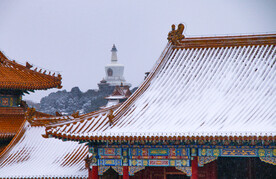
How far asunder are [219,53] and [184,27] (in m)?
1.58

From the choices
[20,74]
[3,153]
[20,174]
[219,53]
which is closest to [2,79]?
[20,74]

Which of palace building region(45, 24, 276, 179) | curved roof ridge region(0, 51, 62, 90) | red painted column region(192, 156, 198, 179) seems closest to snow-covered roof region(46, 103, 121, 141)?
palace building region(45, 24, 276, 179)

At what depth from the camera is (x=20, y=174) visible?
18.8m

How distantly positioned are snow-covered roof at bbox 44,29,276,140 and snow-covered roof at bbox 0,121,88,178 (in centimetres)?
311

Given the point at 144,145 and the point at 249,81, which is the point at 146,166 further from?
the point at 249,81

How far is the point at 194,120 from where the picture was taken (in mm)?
16016

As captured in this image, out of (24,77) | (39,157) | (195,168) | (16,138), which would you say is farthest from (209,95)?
(24,77)

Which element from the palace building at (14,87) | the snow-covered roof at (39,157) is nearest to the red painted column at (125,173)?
the snow-covered roof at (39,157)

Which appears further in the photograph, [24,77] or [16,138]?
[24,77]

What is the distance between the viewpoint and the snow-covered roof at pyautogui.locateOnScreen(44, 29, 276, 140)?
609 inches

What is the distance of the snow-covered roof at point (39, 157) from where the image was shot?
18656mm

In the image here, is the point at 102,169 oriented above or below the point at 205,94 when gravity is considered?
below

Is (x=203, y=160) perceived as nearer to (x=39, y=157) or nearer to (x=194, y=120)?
(x=194, y=120)

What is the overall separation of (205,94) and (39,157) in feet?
22.2
